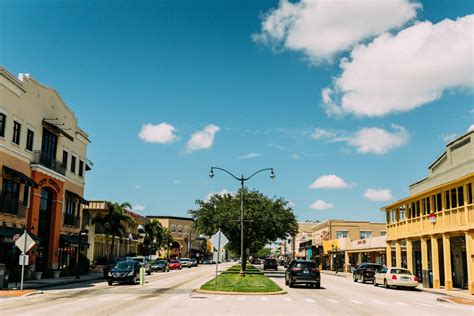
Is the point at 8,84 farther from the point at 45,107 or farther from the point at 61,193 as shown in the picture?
the point at 61,193

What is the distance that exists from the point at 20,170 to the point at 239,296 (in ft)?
66.0

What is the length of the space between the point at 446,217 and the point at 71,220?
31.3m

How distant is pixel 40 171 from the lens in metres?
38.3

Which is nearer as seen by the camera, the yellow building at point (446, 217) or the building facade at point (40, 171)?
the yellow building at point (446, 217)

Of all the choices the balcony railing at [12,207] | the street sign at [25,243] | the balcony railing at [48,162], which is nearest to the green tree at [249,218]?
the balcony railing at [48,162]

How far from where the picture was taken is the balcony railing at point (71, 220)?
4484 cm

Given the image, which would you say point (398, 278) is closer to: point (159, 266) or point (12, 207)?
point (12, 207)

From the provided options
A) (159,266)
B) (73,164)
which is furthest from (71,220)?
(159,266)

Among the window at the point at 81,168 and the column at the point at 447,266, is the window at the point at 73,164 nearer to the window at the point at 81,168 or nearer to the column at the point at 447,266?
the window at the point at 81,168

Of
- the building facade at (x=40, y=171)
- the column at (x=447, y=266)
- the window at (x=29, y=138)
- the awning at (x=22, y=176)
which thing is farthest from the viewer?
the window at (x=29, y=138)

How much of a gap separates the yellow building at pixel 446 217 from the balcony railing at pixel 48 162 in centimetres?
2792

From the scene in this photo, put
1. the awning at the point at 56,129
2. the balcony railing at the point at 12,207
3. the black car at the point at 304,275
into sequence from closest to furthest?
the black car at the point at 304,275
the balcony railing at the point at 12,207
the awning at the point at 56,129

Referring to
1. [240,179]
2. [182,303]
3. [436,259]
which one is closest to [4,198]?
[240,179]

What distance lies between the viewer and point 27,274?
115 feet
